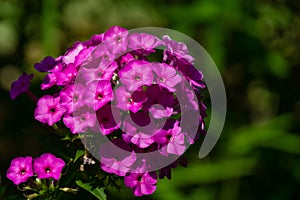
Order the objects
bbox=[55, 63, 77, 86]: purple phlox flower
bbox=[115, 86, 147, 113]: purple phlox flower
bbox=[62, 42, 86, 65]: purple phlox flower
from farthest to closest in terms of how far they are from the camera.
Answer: bbox=[62, 42, 86, 65]: purple phlox flower, bbox=[55, 63, 77, 86]: purple phlox flower, bbox=[115, 86, 147, 113]: purple phlox flower

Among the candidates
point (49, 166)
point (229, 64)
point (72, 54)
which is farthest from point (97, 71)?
point (229, 64)

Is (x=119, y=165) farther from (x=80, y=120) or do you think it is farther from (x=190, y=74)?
(x=190, y=74)

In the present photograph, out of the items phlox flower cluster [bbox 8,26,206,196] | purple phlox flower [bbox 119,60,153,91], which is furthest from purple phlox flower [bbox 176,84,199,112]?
purple phlox flower [bbox 119,60,153,91]

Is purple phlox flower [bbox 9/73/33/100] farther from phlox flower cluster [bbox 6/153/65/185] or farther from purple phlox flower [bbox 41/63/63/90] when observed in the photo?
phlox flower cluster [bbox 6/153/65/185]

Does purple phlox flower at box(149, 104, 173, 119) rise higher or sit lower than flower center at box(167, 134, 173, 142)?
higher

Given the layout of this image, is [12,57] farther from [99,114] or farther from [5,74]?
[99,114]

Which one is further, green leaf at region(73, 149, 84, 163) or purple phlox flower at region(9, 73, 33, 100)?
purple phlox flower at region(9, 73, 33, 100)

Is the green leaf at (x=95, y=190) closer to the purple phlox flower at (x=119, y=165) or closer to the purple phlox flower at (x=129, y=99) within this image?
the purple phlox flower at (x=119, y=165)

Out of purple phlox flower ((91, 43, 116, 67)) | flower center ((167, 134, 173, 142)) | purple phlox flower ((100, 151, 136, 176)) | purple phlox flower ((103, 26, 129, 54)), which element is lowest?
purple phlox flower ((100, 151, 136, 176))
